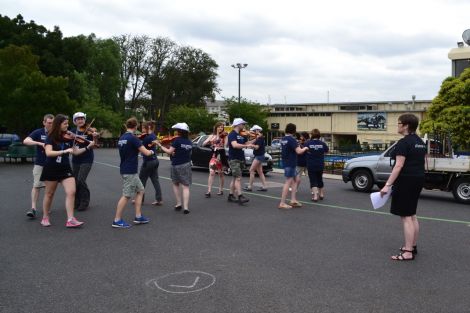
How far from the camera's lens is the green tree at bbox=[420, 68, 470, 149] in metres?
23.1

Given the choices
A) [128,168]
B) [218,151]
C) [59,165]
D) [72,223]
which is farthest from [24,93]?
[128,168]

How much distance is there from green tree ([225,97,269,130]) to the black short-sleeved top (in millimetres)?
44745

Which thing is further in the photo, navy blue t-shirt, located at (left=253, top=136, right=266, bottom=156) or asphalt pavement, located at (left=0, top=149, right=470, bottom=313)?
navy blue t-shirt, located at (left=253, top=136, right=266, bottom=156)

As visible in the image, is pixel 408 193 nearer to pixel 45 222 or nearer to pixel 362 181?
pixel 45 222

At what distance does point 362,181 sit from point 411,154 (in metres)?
7.45

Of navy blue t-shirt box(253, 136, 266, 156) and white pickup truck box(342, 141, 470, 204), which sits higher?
navy blue t-shirt box(253, 136, 266, 156)

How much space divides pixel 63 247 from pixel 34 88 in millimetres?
20213

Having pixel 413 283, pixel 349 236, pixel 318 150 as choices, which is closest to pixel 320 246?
pixel 349 236

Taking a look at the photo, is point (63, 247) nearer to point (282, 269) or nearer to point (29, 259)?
point (29, 259)

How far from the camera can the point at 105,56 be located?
5716 centimetres

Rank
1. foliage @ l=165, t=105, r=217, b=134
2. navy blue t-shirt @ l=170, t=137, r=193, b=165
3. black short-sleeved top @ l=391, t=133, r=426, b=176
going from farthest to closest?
foliage @ l=165, t=105, r=217, b=134 → navy blue t-shirt @ l=170, t=137, r=193, b=165 → black short-sleeved top @ l=391, t=133, r=426, b=176

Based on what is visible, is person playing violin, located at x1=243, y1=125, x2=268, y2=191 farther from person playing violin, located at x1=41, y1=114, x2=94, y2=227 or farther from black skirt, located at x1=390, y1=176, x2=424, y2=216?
black skirt, located at x1=390, y1=176, x2=424, y2=216

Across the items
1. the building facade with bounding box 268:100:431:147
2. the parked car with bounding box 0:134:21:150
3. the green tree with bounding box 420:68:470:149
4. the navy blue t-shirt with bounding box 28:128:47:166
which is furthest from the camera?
the building facade with bounding box 268:100:431:147

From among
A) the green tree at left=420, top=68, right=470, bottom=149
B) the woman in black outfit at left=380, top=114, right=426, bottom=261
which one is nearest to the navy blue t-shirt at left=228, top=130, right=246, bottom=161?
the woman in black outfit at left=380, top=114, right=426, bottom=261
